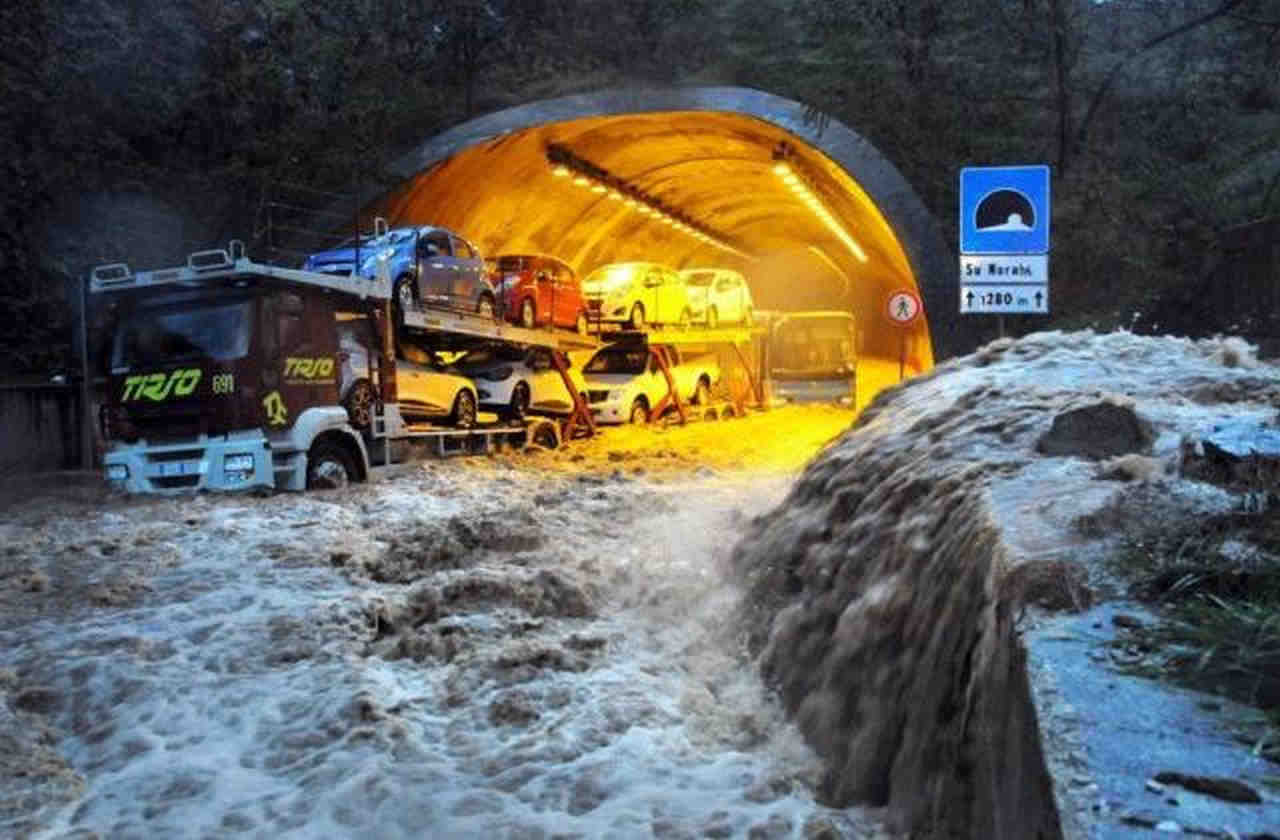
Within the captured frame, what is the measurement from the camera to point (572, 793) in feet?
16.3

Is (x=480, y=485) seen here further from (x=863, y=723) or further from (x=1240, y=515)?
(x=1240, y=515)

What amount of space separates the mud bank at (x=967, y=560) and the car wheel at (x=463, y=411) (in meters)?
9.63

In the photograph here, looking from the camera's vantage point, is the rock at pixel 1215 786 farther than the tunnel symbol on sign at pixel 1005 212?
No

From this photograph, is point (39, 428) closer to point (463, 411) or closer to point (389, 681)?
point (463, 411)

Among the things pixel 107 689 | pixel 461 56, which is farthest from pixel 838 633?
pixel 461 56

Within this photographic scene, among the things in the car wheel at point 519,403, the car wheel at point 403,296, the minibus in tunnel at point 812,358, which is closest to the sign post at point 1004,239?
the car wheel at point 403,296

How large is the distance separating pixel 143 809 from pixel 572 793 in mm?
1851

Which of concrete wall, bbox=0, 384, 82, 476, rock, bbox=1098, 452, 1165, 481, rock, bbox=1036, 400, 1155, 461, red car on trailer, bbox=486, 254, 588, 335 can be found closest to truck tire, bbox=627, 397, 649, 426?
red car on trailer, bbox=486, 254, 588, 335

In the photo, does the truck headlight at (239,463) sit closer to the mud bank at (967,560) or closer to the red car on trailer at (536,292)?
the red car on trailer at (536,292)

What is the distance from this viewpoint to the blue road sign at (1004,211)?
1077cm

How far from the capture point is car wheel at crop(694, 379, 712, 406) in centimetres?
2559

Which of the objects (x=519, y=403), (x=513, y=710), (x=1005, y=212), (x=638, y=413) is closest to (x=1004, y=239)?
(x=1005, y=212)

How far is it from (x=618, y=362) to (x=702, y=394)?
3.32 meters

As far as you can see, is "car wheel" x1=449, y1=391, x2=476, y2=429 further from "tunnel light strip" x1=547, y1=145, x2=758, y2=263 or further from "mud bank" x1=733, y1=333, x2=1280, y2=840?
"mud bank" x1=733, y1=333, x2=1280, y2=840
